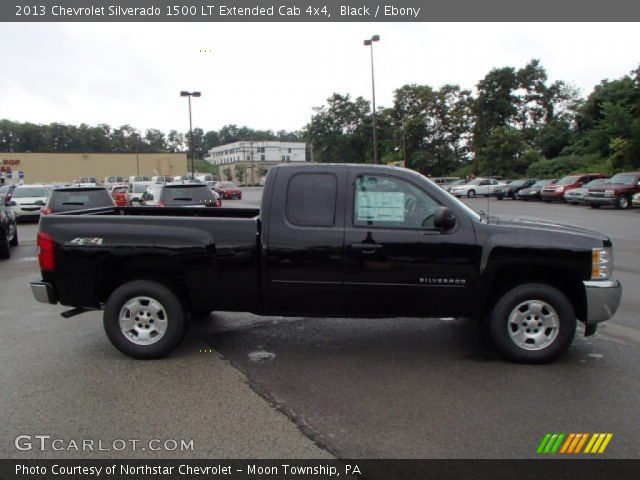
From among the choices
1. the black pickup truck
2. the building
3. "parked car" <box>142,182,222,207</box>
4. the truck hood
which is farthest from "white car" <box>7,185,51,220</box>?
the building

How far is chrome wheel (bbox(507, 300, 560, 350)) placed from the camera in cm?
497

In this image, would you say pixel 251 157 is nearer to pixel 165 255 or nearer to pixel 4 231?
pixel 4 231

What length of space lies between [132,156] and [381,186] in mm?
79197

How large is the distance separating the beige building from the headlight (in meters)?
76.2

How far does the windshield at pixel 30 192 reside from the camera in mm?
22797

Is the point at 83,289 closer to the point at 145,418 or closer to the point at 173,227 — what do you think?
the point at 173,227

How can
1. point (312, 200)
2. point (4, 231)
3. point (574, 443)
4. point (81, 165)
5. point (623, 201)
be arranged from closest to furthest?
point (574, 443)
point (312, 200)
point (4, 231)
point (623, 201)
point (81, 165)

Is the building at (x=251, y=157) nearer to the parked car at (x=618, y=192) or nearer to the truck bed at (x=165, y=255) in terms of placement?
the parked car at (x=618, y=192)

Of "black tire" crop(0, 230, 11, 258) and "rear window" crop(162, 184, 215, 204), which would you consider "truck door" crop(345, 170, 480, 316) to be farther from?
→ "black tire" crop(0, 230, 11, 258)

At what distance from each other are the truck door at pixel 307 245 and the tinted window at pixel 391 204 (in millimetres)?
202

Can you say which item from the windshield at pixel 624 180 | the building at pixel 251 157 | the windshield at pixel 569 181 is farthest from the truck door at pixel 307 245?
the building at pixel 251 157

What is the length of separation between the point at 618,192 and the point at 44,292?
85.3 ft

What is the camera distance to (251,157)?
11506cm

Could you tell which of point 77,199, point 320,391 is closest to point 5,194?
point 77,199
